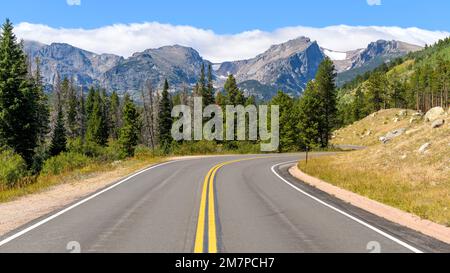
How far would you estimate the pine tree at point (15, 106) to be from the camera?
1631 inches

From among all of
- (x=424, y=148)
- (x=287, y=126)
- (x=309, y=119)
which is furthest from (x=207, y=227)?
(x=309, y=119)

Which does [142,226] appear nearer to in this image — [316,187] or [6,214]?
[6,214]

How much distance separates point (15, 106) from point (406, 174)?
37.5 m

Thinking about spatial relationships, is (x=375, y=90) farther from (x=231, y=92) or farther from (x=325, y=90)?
(x=231, y=92)

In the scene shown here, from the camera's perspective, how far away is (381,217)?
39.3 feet

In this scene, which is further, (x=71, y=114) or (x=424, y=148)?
(x=71, y=114)

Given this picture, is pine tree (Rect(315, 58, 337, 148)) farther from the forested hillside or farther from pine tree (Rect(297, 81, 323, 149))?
the forested hillside

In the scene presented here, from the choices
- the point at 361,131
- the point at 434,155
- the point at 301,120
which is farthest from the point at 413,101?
the point at 434,155

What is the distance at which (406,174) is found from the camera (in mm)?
21312

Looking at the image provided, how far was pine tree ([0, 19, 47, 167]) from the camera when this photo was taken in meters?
41.4

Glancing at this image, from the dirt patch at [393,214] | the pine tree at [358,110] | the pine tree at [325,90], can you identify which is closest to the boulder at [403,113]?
the pine tree at [325,90]

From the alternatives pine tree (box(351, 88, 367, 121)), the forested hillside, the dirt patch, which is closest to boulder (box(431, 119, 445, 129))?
the dirt patch

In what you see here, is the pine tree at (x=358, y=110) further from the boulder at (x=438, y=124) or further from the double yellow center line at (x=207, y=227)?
the double yellow center line at (x=207, y=227)
